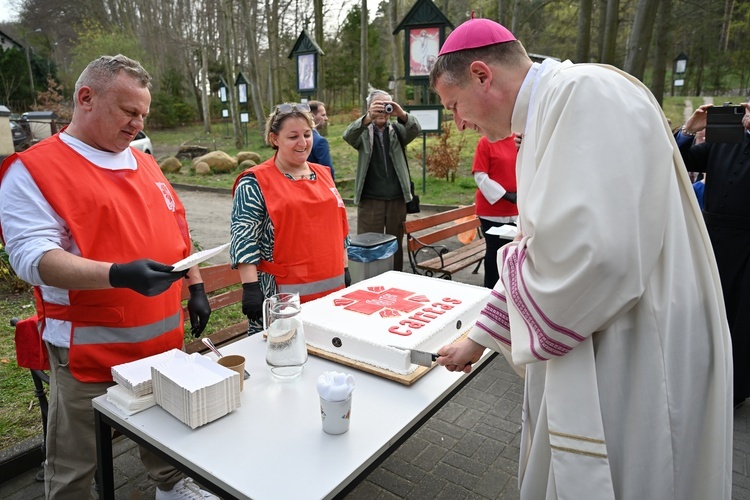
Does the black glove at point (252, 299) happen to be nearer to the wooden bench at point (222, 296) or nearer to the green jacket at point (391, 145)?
the wooden bench at point (222, 296)

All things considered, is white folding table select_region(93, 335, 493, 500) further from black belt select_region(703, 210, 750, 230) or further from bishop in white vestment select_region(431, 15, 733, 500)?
black belt select_region(703, 210, 750, 230)

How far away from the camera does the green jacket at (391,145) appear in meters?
5.49

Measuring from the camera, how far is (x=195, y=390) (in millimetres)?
1555

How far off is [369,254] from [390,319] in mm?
2879

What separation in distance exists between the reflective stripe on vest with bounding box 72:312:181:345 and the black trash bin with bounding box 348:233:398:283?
9.79 ft

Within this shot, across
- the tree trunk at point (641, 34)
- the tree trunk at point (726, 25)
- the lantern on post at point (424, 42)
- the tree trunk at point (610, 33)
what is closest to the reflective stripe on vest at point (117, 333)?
the lantern on post at point (424, 42)

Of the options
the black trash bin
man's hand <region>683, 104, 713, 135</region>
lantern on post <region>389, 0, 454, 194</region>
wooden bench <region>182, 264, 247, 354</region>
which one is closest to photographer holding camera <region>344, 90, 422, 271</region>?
the black trash bin

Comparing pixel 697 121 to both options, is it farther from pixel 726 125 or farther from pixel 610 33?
pixel 610 33

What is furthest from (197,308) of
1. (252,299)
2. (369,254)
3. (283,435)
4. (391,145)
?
(391,145)

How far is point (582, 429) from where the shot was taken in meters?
1.28

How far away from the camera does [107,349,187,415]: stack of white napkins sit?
168 centimetres

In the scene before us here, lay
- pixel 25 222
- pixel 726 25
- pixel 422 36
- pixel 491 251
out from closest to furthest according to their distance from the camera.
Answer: pixel 25 222, pixel 491 251, pixel 422 36, pixel 726 25

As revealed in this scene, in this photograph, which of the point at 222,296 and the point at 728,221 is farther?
the point at 222,296

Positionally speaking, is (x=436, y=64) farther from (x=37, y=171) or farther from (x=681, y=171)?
(x=37, y=171)
